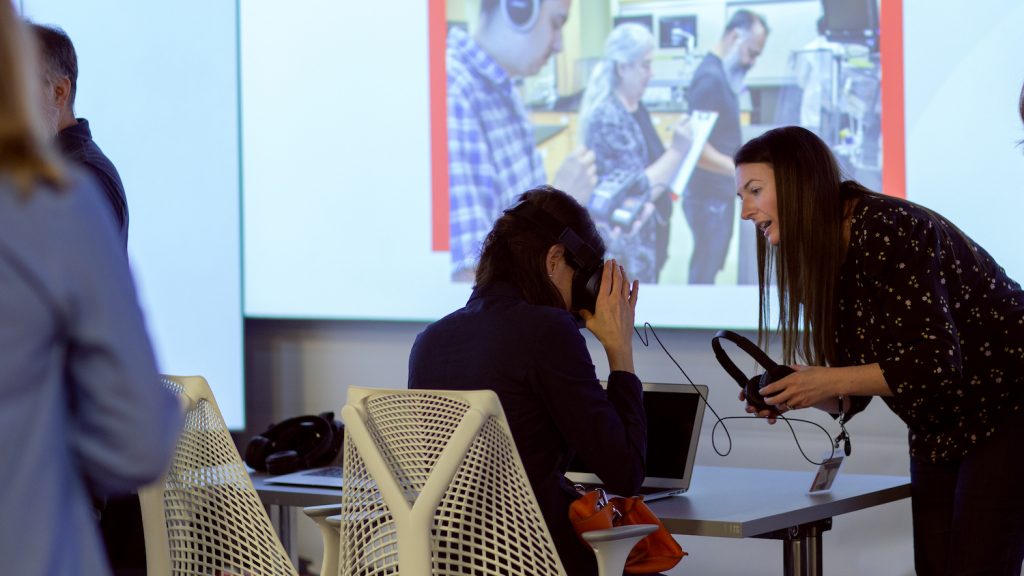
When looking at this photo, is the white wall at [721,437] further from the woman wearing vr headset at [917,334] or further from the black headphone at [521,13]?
the woman wearing vr headset at [917,334]

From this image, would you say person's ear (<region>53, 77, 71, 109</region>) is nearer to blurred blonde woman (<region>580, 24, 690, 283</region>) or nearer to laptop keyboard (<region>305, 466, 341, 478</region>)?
Answer: laptop keyboard (<region>305, 466, 341, 478</region>)

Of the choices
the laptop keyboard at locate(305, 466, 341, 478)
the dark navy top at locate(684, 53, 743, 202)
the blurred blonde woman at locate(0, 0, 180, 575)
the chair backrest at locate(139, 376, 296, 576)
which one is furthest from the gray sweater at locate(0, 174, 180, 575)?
the dark navy top at locate(684, 53, 743, 202)

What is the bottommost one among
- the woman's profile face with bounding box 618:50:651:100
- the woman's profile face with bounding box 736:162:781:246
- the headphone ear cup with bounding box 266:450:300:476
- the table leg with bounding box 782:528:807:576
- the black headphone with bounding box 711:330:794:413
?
the table leg with bounding box 782:528:807:576

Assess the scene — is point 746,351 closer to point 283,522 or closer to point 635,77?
point 283,522

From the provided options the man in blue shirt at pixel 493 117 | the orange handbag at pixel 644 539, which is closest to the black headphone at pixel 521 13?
the man in blue shirt at pixel 493 117

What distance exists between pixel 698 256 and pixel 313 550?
1874 millimetres

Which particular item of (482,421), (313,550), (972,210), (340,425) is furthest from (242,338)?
(482,421)

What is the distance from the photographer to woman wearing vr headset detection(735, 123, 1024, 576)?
1.96m

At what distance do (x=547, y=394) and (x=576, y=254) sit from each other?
Answer: 1.01ft

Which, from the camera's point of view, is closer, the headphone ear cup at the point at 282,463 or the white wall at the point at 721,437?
the headphone ear cup at the point at 282,463

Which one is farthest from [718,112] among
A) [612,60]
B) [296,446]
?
[296,446]

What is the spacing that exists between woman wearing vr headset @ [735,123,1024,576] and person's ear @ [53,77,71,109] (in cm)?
Result: 129

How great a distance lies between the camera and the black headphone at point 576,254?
204 cm

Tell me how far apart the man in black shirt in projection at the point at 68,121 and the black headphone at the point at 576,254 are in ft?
2.26
